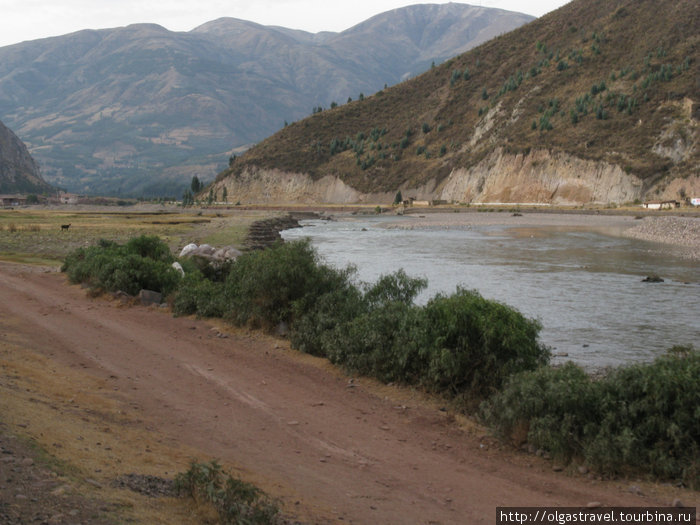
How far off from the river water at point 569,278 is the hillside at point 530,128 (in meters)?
41.4

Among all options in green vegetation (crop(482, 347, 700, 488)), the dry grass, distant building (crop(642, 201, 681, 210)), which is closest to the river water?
green vegetation (crop(482, 347, 700, 488))

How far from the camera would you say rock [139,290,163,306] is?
17844 mm

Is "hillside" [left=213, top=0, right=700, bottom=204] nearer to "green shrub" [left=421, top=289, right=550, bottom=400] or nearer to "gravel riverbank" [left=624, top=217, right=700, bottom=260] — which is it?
"gravel riverbank" [left=624, top=217, right=700, bottom=260]

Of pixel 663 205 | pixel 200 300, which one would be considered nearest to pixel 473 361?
pixel 200 300

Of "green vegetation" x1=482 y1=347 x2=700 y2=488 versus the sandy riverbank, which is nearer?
"green vegetation" x1=482 y1=347 x2=700 y2=488

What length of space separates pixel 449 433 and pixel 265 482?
3.26 metres

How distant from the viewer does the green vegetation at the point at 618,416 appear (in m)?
7.53

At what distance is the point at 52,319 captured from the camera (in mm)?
15250

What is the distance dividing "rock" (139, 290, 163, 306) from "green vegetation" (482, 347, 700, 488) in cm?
1142

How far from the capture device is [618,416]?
8.09 m

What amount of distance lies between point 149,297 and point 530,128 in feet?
326

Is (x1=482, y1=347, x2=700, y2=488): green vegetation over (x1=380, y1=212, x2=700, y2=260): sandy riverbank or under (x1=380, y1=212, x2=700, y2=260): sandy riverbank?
under

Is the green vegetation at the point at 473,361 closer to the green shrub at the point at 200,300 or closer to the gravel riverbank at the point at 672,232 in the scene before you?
the green shrub at the point at 200,300

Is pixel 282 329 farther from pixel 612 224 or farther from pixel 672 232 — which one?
pixel 612 224
